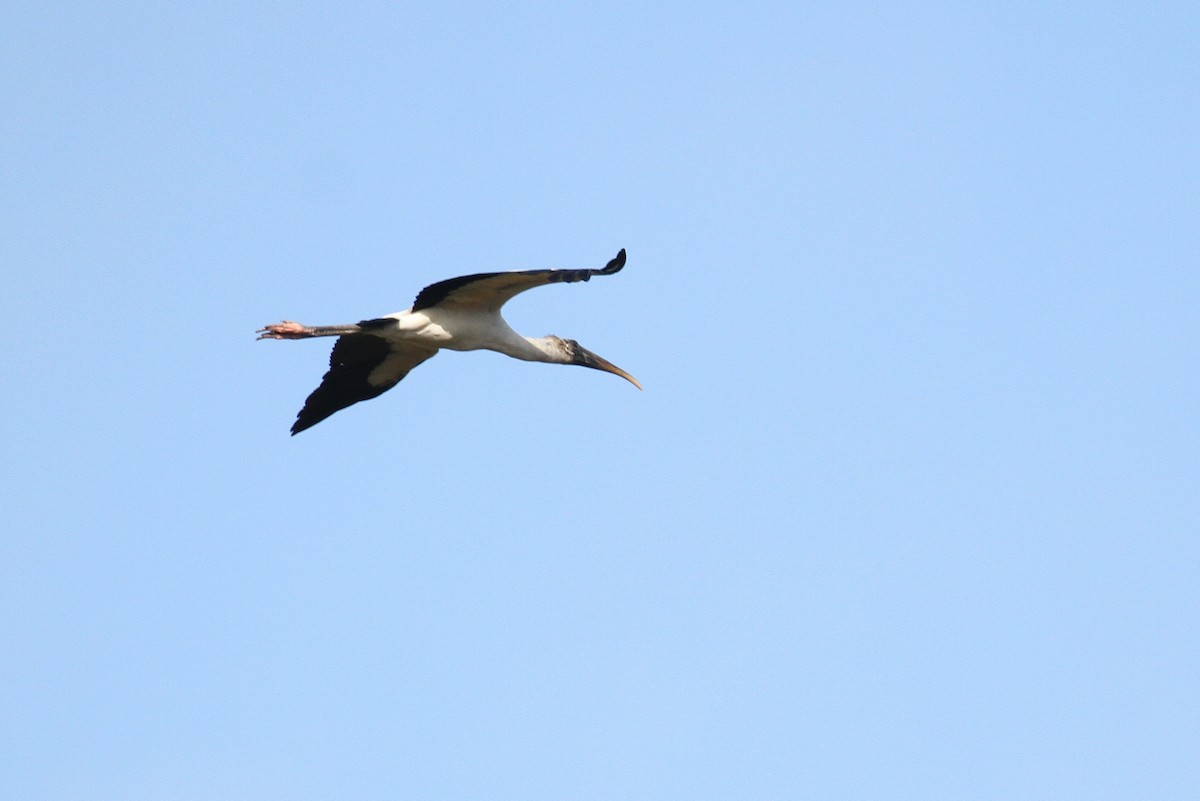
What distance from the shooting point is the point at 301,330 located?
20.2m

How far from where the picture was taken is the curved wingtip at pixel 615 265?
1756 cm

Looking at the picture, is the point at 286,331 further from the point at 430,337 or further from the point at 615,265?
the point at 615,265

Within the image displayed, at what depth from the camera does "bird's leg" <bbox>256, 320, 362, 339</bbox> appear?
20.2 meters

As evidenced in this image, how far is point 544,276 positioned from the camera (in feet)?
60.8

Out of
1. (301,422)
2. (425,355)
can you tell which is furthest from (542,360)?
(301,422)

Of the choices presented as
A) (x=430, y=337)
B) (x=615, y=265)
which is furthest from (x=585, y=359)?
(x=615, y=265)

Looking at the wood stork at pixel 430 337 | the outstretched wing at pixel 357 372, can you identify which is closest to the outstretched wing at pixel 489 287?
the wood stork at pixel 430 337

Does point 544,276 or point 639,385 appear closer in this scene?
point 544,276

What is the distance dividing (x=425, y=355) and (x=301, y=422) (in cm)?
180

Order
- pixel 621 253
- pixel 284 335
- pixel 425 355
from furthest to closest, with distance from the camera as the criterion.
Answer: pixel 425 355
pixel 284 335
pixel 621 253

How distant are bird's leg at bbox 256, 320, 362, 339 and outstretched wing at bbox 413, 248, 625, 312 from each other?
877 millimetres

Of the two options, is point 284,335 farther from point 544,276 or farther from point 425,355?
point 544,276

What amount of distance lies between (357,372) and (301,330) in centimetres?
197

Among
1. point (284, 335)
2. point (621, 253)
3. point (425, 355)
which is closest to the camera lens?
point (621, 253)
